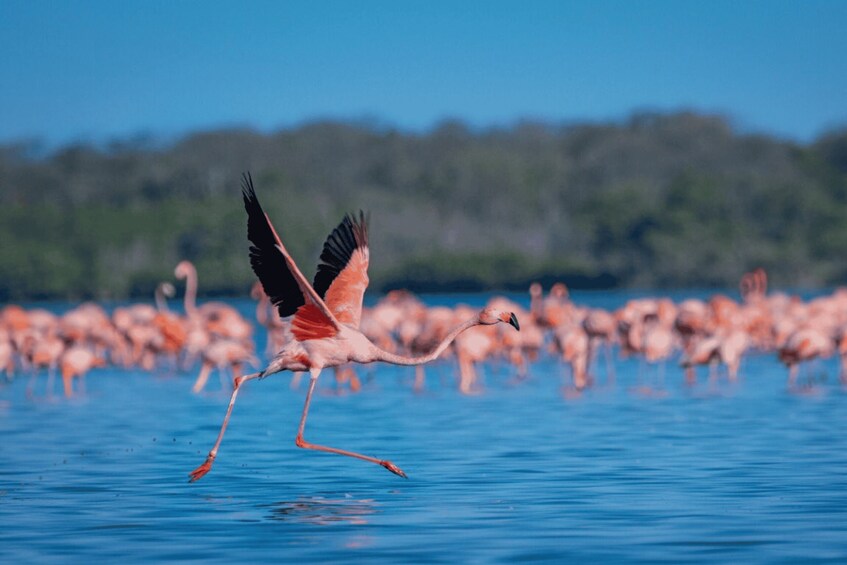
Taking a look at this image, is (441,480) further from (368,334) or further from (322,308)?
(368,334)

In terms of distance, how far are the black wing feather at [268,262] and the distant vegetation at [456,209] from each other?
128 feet

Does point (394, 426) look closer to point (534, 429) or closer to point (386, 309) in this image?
point (534, 429)

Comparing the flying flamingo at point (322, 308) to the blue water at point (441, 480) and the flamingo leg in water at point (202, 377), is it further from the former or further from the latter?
the flamingo leg in water at point (202, 377)

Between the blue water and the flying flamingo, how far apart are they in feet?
2.20

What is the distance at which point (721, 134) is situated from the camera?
323 feet

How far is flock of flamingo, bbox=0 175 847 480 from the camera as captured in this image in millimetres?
10055

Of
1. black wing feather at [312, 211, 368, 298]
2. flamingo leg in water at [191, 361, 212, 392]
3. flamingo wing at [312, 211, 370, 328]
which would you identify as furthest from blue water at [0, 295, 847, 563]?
black wing feather at [312, 211, 368, 298]

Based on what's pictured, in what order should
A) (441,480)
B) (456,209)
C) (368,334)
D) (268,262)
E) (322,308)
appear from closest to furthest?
(322,308)
(268,262)
(441,480)
(368,334)
(456,209)

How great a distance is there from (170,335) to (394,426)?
7697 millimetres

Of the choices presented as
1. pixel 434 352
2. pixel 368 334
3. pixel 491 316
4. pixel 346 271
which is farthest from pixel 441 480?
pixel 368 334

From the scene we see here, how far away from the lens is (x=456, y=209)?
84062 mm

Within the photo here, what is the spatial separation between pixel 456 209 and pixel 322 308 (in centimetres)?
7479

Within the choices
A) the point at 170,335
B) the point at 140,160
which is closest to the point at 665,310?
the point at 170,335

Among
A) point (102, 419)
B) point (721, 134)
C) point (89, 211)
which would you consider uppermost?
point (721, 134)
